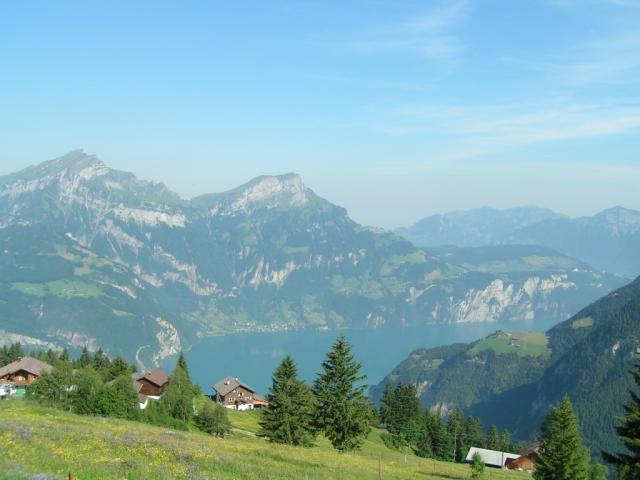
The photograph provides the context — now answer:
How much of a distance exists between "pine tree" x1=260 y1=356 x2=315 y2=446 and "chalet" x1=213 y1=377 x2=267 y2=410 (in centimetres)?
6462

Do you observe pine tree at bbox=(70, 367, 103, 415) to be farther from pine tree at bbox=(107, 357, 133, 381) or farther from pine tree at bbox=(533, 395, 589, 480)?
pine tree at bbox=(533, 395, 589, 480)

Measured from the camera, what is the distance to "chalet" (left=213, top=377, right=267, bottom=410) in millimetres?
122688

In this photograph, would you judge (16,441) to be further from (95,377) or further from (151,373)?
(151,373)

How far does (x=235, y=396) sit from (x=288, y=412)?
226 ft

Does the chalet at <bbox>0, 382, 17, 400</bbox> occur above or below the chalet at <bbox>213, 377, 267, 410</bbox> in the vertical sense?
above

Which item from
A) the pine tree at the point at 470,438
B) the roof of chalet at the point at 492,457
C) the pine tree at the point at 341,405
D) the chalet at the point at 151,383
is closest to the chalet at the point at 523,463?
the roof of chalet at the point at 492,457

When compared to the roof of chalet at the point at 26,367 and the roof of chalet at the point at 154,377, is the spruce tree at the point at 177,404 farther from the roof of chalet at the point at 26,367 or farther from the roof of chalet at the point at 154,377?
the roof of chalet at the point at 26,367

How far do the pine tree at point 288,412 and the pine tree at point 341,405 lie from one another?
495cm

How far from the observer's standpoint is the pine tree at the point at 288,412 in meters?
58.1

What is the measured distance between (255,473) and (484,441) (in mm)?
104624

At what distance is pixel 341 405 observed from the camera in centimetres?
5184

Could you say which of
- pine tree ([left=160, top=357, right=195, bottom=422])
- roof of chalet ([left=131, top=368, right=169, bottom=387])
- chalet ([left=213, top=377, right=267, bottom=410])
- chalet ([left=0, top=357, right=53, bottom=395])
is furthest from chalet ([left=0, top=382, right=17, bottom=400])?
chalet ([left=213, top=377, right=267, bottom=410])

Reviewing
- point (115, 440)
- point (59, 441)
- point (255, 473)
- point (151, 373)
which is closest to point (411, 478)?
point (255, 473)

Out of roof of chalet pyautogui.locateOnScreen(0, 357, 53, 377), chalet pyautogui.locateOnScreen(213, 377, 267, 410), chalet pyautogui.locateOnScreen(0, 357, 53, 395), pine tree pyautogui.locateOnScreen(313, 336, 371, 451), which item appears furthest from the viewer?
chalet pyautogui.locateOnScreen(213, 377, 267, 410)
